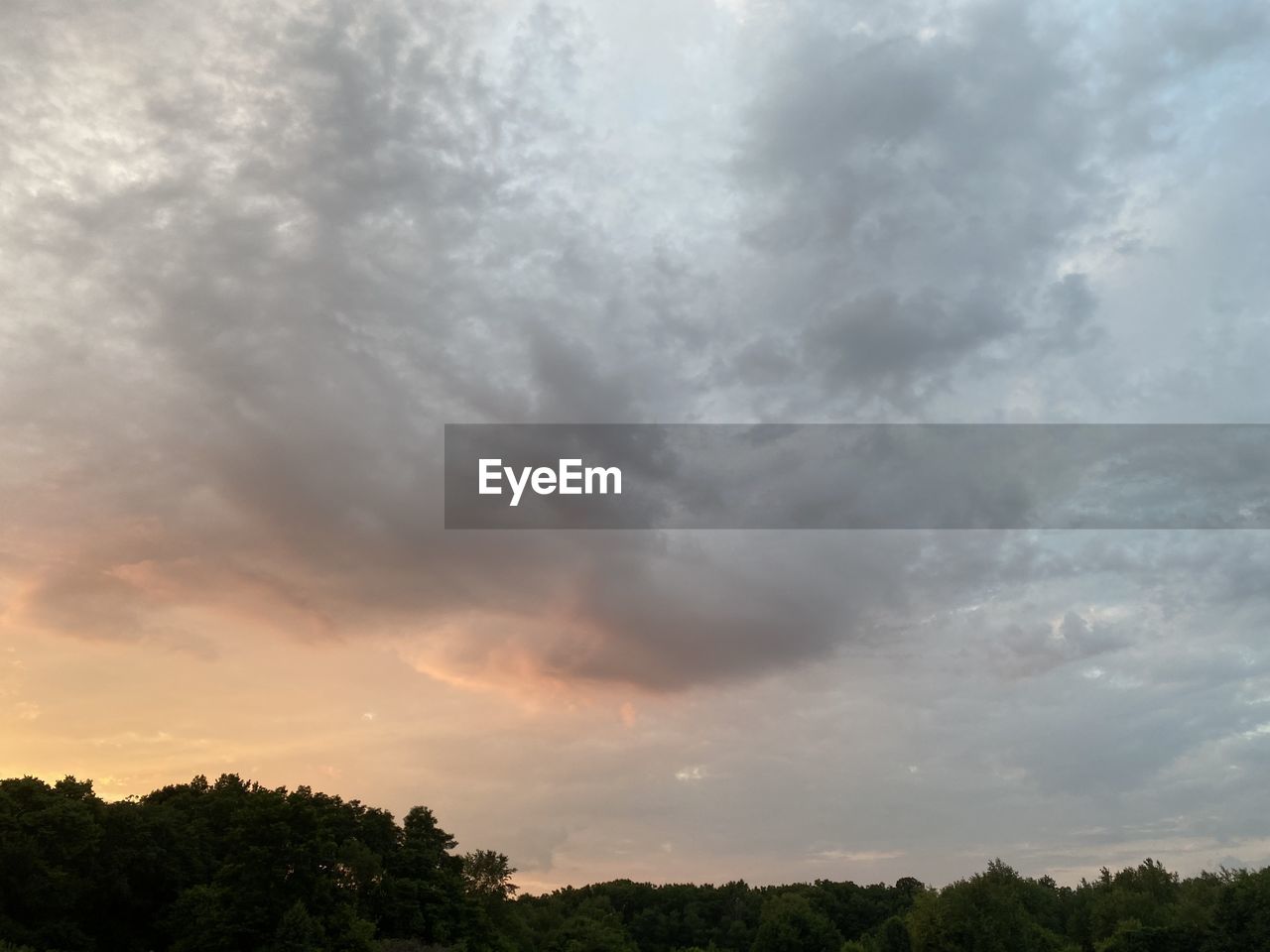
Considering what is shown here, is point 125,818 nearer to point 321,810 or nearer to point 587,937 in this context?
point 321,810

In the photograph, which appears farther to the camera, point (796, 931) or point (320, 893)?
point (796, 931)

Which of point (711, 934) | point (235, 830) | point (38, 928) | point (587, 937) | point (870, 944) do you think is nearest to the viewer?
point (38, 928)

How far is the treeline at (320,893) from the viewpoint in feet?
246

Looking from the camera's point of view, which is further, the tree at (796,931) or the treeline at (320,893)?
the tree at (796,931)

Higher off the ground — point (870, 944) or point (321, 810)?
point (321, 810)

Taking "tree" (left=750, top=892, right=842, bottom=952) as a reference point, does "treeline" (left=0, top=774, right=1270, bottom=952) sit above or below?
above

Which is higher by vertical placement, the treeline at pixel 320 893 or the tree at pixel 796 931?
the treeline at pixel 320 893

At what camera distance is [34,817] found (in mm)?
74438

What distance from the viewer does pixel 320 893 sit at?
79.4 meters

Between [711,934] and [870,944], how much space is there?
164ft

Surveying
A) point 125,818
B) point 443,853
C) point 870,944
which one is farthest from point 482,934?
point 870,944

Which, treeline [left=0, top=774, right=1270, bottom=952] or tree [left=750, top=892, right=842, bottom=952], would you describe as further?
tree [left=750, top=892, right=842, bottom=952]

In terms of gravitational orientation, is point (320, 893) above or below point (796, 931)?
above

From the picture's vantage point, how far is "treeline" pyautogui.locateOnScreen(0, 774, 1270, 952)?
7488 cm
